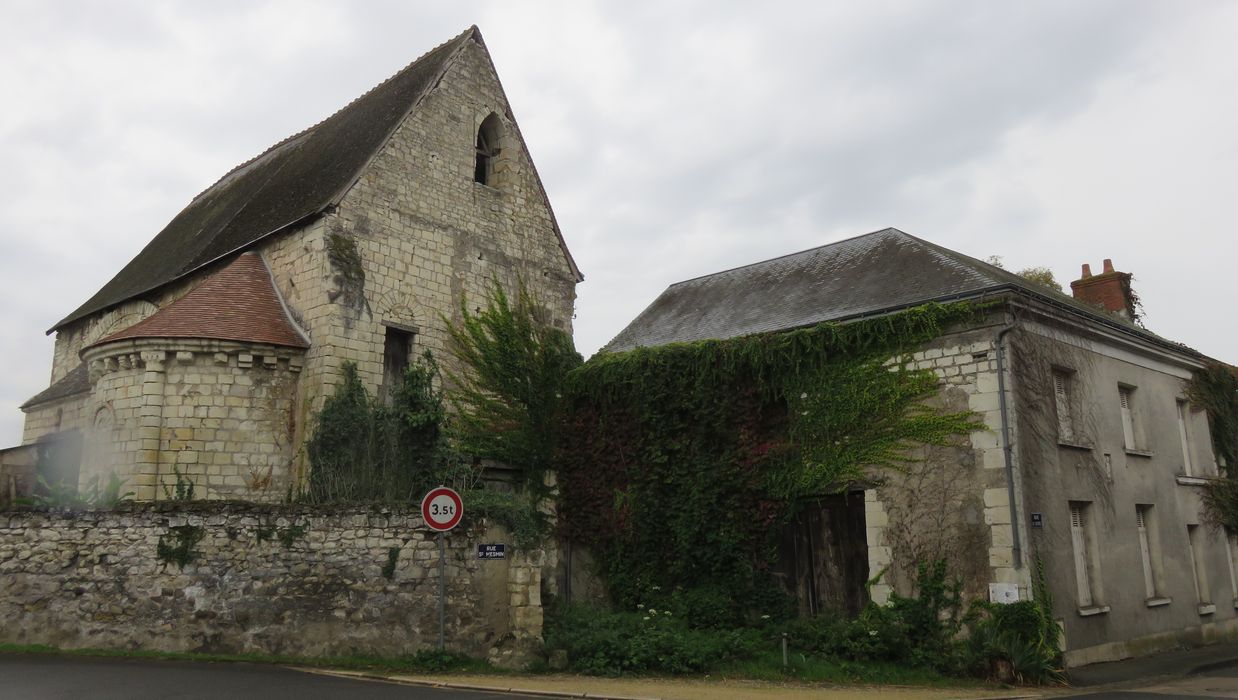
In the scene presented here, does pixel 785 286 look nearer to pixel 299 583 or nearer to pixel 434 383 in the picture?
pixel 434 383

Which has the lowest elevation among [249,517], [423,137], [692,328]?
[249,517]

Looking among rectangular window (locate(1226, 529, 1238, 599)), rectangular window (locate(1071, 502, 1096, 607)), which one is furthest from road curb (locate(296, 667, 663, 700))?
rectangular window (locate(1226, 529, 1238, 599))

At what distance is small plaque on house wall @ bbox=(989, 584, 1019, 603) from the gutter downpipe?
0.26 meters

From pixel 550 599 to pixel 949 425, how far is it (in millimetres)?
6287

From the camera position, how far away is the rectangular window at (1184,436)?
16516mm

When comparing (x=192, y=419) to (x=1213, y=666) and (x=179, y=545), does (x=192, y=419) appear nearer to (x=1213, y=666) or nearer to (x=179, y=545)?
(x=179, y=545)

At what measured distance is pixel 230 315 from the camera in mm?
15422

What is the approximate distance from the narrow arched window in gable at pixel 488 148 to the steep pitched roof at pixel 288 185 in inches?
62.4

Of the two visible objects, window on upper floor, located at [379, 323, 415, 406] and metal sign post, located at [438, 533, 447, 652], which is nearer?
metal sign post, located at [438, 533, 447, 652]

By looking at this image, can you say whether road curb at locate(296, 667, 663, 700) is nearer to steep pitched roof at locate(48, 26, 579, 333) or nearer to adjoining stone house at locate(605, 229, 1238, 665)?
adjoining stone house at locate(605, 229, 1238, 665)

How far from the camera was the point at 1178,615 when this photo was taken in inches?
584

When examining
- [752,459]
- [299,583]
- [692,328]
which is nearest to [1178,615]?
[752,459]

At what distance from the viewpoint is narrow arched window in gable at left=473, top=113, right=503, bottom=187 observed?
19328 millimetres

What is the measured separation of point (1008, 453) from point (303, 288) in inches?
462
